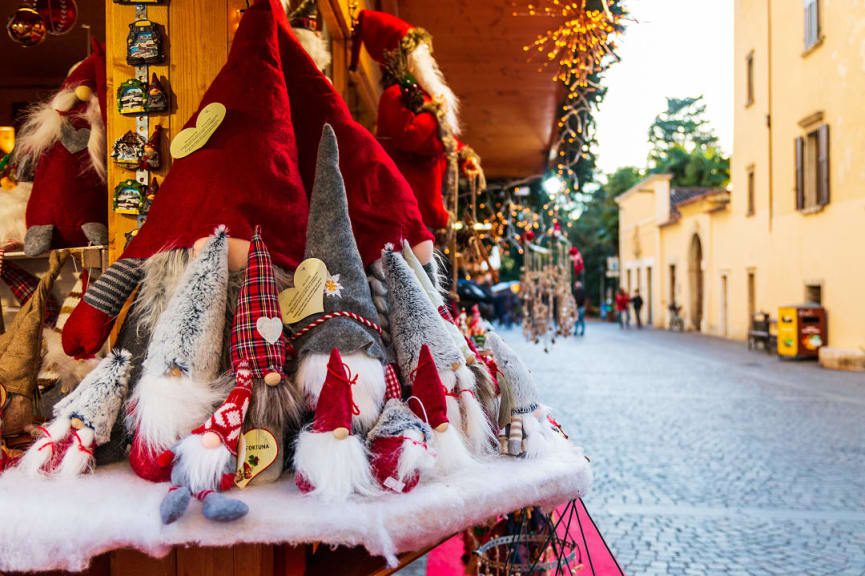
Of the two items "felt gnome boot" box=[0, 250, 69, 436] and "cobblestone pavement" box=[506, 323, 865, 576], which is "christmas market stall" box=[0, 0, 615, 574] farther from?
"cobblestone pavement" box=[506, 323, 865, 576]

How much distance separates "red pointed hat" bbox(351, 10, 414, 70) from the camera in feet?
9.77

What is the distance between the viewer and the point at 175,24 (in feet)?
6.23

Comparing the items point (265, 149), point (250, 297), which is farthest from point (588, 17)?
point (250, 297)

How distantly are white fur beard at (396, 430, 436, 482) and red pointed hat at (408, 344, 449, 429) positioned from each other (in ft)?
0.29

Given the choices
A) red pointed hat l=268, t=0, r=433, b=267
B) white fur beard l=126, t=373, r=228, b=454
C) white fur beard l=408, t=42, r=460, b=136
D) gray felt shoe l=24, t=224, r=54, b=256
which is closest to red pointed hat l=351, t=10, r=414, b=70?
white fur beard l=408, t=42, r=460, b=136

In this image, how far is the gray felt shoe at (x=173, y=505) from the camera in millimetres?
1092

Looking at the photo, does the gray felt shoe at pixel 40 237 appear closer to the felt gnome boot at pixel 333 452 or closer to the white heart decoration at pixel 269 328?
the white heart decoration at pixel 269 328

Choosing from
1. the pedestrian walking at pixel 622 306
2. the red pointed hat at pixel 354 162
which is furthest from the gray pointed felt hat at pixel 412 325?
the pedestrian walking at pixel 622 306

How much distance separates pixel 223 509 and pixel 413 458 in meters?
0.33

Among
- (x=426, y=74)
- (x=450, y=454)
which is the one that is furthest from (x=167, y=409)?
(x=426, y=74)

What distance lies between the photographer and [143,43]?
1852 mm

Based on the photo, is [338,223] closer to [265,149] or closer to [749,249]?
[265,149]

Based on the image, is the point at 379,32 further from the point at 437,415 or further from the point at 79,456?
the point at 79,456

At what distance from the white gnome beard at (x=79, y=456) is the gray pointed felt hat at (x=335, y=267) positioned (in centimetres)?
43
